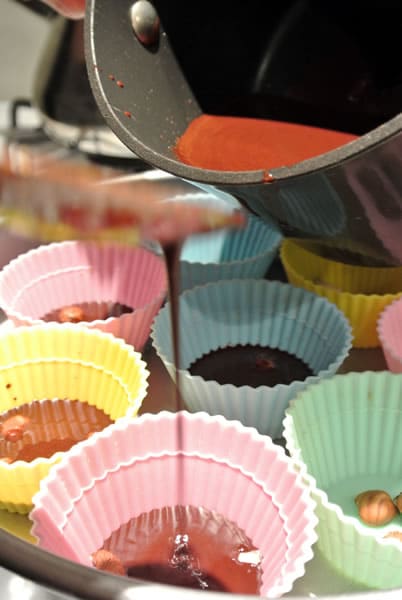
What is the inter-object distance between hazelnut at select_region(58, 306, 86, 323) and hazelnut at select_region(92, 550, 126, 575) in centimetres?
42

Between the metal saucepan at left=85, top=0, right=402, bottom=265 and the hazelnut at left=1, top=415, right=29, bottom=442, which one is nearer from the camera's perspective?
the metal saucepan at left=85, top=0, right=402, bottom=265

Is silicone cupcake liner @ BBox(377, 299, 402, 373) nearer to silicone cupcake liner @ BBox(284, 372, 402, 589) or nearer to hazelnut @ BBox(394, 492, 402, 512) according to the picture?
silicone cupcake liner @ BBox(284, 372, 402, 589)

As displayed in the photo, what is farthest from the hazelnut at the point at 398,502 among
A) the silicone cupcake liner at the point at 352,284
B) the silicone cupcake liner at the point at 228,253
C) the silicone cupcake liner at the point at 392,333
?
the silicone cupcake liner at the point at 228,253

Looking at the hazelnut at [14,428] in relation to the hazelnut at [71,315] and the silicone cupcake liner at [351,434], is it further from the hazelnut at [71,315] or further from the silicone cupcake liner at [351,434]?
Result: the silicone cupcake liner at [351,434]

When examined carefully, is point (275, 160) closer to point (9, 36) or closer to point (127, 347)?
point (127, 347)

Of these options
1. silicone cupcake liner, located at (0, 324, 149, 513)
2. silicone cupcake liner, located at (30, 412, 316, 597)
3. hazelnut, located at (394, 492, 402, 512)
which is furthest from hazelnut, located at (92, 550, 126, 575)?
hazelnut, located at (394, 492, 402, 512)

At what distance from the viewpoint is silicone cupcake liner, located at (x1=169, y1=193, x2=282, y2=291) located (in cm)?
119

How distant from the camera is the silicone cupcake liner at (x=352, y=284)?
3.53 ft

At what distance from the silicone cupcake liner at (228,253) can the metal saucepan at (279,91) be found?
19 centimetres

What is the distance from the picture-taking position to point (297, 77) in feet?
3.31

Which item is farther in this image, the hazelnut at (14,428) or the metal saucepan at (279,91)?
the hazelnut at (14,428)

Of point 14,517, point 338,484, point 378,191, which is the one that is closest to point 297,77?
point 378,191

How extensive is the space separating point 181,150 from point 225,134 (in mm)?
66

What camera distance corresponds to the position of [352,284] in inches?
46.7
